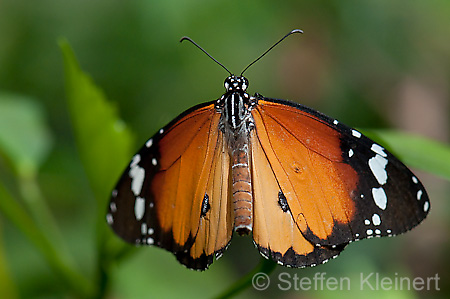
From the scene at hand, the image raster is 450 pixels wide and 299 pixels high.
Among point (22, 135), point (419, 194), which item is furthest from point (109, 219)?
point (419, 194)

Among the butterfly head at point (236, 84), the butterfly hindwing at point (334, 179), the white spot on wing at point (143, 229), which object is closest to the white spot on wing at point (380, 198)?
the butterfly hindwing at point (334, 179)

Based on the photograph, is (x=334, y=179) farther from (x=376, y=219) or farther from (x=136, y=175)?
(x=136, y=175)

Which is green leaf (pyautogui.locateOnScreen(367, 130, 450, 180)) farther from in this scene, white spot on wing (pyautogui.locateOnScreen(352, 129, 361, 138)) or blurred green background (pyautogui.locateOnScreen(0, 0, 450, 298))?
blurred green background (pyautogui.locateOnScreen(0, 0, 450, 298))

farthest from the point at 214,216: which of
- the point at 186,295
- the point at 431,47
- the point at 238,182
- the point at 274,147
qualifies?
the point at 431,47

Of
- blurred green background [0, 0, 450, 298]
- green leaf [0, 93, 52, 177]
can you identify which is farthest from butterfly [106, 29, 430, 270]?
blurred green background [0, 0, 450, 298]

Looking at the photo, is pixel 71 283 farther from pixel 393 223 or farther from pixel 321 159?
pixel 393 223

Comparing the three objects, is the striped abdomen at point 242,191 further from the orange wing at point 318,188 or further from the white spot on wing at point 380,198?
the white spot on wing at point 380,198
